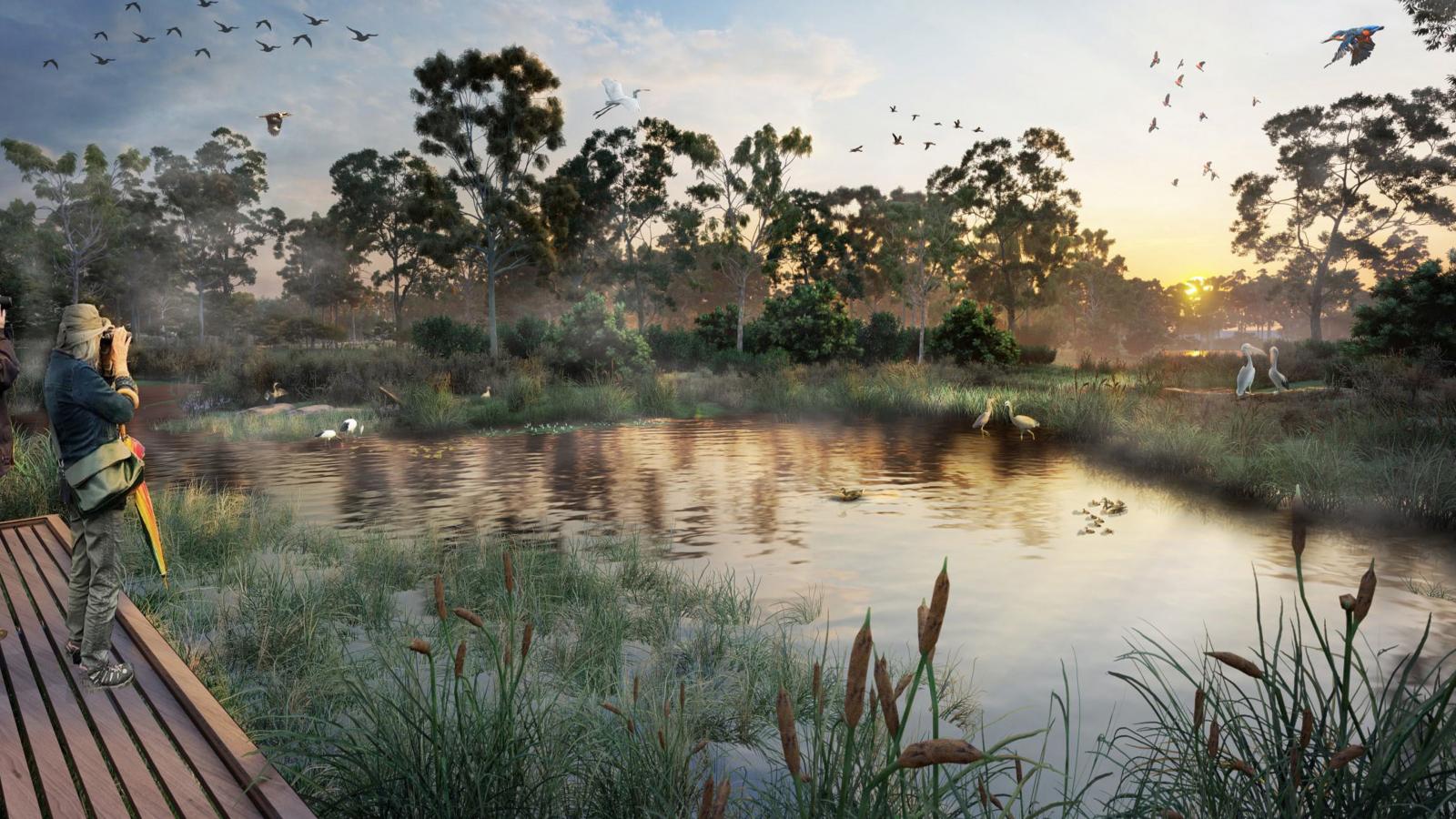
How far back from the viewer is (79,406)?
3641 mm

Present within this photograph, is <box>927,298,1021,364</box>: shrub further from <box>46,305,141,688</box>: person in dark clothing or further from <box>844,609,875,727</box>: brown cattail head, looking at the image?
<box>844,609,875,727</box>: brown cattail head

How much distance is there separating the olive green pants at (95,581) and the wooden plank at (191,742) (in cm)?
19

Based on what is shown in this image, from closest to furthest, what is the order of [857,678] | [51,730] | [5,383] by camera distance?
[857,678] → [51,730] → [5,383]

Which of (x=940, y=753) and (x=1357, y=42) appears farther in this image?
(x=1357, y=42)

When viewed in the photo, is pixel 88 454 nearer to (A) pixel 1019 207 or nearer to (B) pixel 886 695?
(B) pixel 886 695

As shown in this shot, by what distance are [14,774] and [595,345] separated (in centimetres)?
2369

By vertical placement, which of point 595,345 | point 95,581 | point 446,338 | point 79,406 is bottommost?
point 95,581

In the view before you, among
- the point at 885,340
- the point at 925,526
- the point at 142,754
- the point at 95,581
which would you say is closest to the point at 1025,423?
the point at 925,526

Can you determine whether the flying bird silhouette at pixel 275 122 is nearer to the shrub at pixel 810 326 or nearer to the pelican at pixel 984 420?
the pelican at pixel 984 420

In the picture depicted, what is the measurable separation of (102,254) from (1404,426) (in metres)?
54.2

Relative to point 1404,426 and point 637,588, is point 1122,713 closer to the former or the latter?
point 637,588

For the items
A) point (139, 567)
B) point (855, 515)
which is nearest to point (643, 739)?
point (139, 567)

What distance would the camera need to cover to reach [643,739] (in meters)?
2.85

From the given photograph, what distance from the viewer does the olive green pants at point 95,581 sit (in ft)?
11.8
